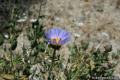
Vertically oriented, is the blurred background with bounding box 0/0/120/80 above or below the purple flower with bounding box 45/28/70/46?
below

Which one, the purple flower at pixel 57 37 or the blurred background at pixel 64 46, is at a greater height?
the purple flower at pixel 57 37

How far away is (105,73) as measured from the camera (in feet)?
7.89

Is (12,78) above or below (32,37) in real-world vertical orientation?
below

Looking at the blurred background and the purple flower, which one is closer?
the purple flower

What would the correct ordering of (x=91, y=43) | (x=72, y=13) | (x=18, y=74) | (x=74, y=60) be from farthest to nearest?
(x=72, y=13) < (x=91, y=43) < (x=74, y=60) < (x=18, y=74)

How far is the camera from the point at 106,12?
12.0 ft

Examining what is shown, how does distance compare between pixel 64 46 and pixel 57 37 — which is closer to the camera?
pixel 57 37

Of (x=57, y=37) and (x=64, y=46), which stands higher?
(x=57, y=37)

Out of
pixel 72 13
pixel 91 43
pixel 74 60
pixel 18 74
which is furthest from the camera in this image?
pixel 72 13

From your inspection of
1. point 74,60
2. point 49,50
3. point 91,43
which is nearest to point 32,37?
point 49,50

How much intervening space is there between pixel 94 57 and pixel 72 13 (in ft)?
4.11

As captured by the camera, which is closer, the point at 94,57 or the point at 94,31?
the point at 94,57

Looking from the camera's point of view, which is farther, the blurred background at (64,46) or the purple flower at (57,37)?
the blurred background at (64,46)

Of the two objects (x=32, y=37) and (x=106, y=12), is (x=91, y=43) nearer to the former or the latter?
(x=106, y=12)
